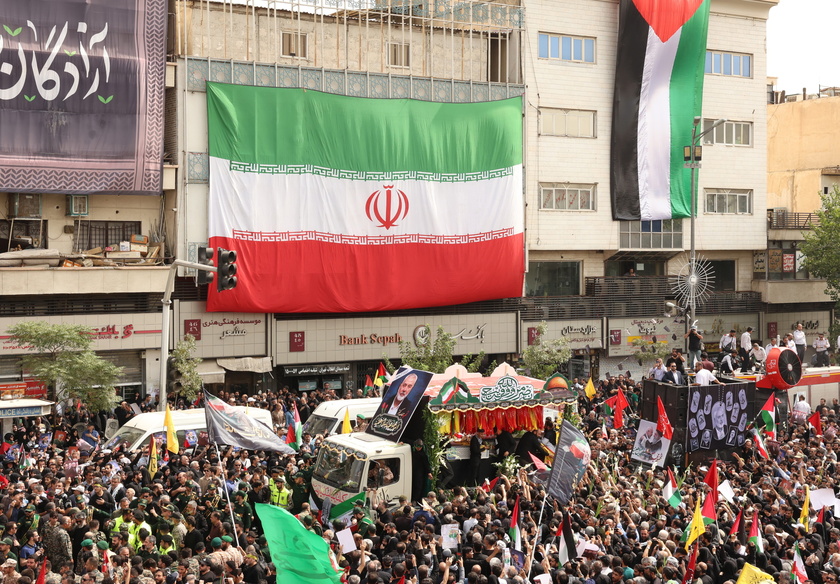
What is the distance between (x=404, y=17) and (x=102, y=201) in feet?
40.5

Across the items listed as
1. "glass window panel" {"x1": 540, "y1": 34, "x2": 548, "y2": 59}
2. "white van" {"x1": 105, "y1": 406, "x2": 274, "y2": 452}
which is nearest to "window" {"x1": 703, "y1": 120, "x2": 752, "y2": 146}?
"glass window panel" {"x1": 540, "y1": 34, "x2": 548, "y2": 59}

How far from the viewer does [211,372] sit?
34.7m

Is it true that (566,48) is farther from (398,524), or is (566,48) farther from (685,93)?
(398,524)

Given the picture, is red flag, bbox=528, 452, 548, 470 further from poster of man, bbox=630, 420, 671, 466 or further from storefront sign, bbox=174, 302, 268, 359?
storefront sign, bbox=174, 302, 268, 359

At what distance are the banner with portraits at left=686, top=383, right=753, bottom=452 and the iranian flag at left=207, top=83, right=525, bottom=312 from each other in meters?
16.3

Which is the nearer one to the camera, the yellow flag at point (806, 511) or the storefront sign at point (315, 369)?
the yellow flag at point (806, 511)

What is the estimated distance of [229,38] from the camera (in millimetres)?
35438

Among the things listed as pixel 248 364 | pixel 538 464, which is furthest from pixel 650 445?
pixel 248 364

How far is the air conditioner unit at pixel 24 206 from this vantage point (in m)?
32.2

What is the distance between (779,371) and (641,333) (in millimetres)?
17724

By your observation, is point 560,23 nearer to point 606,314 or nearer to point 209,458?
point 606,314

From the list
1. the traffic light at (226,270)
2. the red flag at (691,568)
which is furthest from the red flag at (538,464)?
the traffic light at (226,270)

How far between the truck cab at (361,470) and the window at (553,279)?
23494 millimetres

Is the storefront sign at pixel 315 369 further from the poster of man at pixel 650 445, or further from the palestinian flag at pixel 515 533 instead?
the palestinian flag at pixel 515 533
